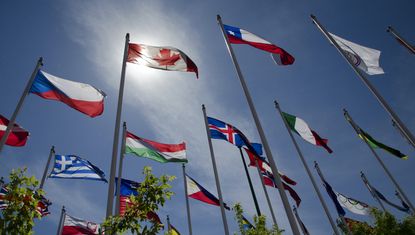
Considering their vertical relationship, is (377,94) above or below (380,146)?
below

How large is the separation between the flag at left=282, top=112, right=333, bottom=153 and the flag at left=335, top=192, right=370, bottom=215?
8.64 metres

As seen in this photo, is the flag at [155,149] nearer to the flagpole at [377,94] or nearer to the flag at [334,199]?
the flagpole at [377,94]

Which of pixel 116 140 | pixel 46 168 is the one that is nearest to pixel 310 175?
pixel 116 140

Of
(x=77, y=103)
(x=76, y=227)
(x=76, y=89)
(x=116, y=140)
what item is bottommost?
(x=116, y=140)

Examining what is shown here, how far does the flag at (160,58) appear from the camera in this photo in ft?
46.1

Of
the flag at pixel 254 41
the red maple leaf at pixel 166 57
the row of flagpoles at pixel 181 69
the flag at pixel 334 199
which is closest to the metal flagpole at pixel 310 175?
the row of flagpoles at pixel 181 69

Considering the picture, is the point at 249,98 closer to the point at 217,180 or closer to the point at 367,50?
the point at 217,180

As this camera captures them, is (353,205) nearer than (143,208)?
No

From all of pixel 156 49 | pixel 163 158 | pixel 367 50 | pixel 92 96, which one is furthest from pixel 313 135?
pixel 92 96

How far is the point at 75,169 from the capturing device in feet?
57.3

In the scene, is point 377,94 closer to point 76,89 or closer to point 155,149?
point 155,149

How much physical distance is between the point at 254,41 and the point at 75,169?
1245 centimetres

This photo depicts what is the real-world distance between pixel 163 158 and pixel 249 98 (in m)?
7.55

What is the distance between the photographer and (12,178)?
210 inches
